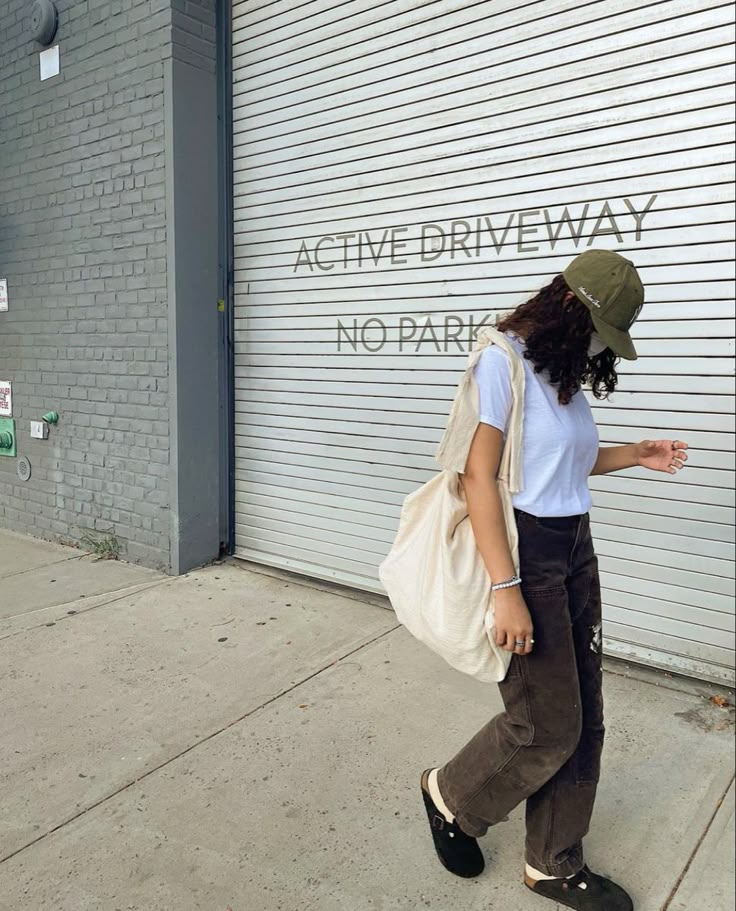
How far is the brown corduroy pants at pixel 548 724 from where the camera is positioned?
1.99m

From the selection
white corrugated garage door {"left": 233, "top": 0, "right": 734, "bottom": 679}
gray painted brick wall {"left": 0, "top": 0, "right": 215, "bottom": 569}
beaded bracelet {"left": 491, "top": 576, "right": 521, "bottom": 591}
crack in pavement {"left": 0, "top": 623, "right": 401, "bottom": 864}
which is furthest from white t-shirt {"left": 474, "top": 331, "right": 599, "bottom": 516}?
gray painted brick wall {"left": 0, "top": 0, "right": 215, "bottom": 569}

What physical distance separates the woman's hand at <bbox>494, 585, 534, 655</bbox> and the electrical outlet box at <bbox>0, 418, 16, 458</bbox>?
5474mm

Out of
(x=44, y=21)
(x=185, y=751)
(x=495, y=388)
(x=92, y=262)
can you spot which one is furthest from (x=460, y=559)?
(x=44, y=21)

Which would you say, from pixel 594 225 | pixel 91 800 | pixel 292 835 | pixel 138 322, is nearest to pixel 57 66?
pixel 138 322

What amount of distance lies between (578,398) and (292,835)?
1.68 meters

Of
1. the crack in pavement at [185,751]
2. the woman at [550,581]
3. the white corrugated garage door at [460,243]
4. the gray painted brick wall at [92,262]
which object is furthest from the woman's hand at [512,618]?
the gray painted brick wall at [92,262]

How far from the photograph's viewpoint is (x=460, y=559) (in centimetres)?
201

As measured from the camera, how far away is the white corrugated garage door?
334cm

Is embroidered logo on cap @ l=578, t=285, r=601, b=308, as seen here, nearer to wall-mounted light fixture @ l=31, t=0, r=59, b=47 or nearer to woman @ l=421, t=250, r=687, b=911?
woman @ l=421, t=250, r=687, b=911

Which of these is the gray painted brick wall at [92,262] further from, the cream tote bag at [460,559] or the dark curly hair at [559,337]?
the dark curly hair at [559,337]

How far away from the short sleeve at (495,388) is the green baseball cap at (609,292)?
0.24m

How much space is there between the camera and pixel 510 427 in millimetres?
1949

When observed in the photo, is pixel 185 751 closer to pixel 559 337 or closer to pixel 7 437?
pixel 559 337

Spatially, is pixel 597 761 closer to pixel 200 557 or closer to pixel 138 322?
pixel 200 557
